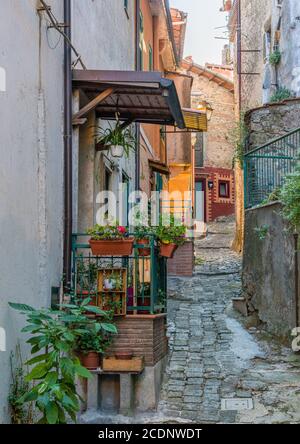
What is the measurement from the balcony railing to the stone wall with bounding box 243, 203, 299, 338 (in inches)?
93.9

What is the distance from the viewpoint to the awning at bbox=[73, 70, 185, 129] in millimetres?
6934

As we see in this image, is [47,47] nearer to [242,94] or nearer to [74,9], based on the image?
[74,9]

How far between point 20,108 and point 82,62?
9.46 ft

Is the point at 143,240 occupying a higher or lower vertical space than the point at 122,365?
higher

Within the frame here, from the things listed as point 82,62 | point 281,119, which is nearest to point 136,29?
point 281,119

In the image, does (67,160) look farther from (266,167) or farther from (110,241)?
(266,167)

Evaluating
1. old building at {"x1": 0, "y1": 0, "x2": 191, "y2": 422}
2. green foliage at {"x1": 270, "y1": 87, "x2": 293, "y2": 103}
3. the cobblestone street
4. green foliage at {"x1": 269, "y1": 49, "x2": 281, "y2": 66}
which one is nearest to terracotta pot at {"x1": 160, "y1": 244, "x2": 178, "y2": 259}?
old building at {"x1": 0, "y1": 0, "x2": 191, "y2": 422}

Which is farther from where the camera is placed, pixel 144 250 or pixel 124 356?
pixel 144 250

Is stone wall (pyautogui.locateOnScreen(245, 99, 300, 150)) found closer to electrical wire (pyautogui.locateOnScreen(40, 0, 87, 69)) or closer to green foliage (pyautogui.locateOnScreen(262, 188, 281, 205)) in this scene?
green foliage (pyautogui.locateOnScreen(262, 188, 281, 205))

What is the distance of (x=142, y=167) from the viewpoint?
47.8 feet

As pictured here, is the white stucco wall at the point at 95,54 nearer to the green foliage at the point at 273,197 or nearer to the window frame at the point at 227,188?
the green foliage at the point at 273,197

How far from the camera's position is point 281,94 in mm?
16609

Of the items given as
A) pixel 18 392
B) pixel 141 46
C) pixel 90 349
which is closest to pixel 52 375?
pixel 18 392

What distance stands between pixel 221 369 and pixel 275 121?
323 inches
